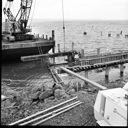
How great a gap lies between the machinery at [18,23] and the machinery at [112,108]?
101ft

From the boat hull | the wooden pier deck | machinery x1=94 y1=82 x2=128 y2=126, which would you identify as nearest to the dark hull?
the boat hull

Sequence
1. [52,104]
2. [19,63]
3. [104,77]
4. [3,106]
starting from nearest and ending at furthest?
[52,104] < [3,106] < [104,77] < [19,63]

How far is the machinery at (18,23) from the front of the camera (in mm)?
37625

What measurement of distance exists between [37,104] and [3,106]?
205 cm

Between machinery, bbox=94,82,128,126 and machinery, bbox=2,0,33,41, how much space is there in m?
30.9

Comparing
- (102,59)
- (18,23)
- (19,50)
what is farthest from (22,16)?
(102,59)

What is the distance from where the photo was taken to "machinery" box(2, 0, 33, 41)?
37625mm

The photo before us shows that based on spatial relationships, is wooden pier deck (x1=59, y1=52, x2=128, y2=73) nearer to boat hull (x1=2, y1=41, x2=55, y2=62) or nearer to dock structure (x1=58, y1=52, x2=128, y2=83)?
dock structure (x1=58, y1=52, x2=128, y2=83)

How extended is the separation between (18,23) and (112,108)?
36615 millimetres

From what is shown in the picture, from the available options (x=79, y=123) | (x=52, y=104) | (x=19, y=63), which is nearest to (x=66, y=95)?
(x=52, y=104)

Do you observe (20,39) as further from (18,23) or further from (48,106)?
(48,106)

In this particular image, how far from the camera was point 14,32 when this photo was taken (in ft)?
126

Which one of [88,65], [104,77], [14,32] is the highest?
[14,32]

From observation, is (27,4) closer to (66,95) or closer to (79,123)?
(66,95)
